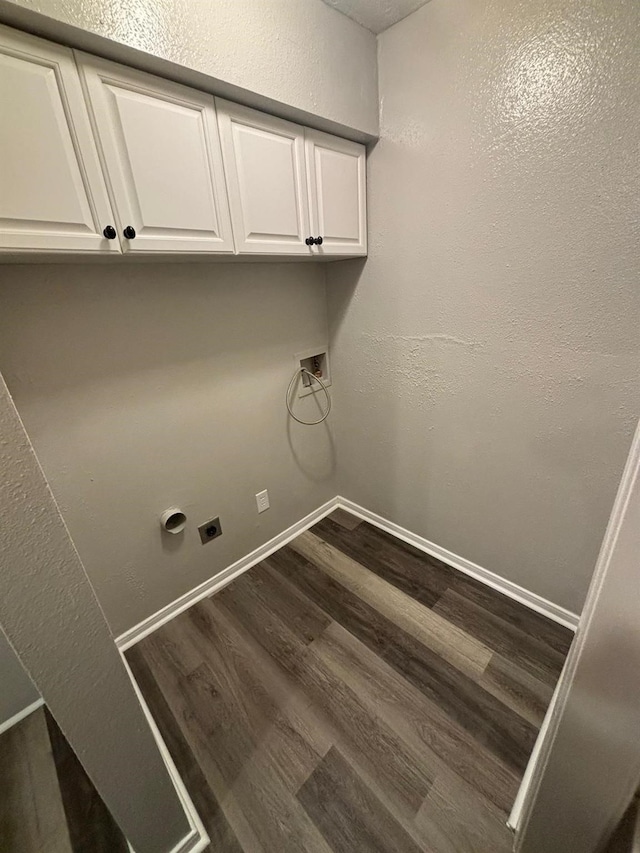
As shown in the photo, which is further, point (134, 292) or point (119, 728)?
point (134, 292)

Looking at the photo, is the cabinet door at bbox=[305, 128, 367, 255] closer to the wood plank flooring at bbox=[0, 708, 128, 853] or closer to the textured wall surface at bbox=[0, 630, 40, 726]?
the textured wall surface at bbox=[0, 630, 40, 726]

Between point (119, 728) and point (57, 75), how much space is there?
151 cm

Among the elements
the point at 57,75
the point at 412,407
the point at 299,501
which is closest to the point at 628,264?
the point at 412,407

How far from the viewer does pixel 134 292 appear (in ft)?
4.04

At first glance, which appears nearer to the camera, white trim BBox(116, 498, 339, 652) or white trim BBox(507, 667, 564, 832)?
white trim BBox(507, 667, 564, 832)

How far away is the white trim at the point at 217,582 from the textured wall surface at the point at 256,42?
→ 182 cm

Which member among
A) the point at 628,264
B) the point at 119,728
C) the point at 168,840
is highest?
the point at 628,264

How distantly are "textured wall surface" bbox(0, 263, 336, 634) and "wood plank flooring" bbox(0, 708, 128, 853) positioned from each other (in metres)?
0.39

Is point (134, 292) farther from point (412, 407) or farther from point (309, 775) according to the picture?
point (309, 775)

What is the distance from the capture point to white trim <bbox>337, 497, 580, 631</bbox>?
1.48 meters

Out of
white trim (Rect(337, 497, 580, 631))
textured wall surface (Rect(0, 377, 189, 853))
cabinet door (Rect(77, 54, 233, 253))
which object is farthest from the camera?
white trim (Rect(337, 497, 580, 631))

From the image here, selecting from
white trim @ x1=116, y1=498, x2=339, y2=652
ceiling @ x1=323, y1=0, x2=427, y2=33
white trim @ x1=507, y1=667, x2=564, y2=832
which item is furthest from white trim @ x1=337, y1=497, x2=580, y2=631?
ceiling @ x1=323, y1=0, x2=427, y2=33

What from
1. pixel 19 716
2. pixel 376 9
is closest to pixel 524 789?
pixel 19 716

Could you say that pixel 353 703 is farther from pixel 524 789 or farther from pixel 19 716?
pixel 19 716
